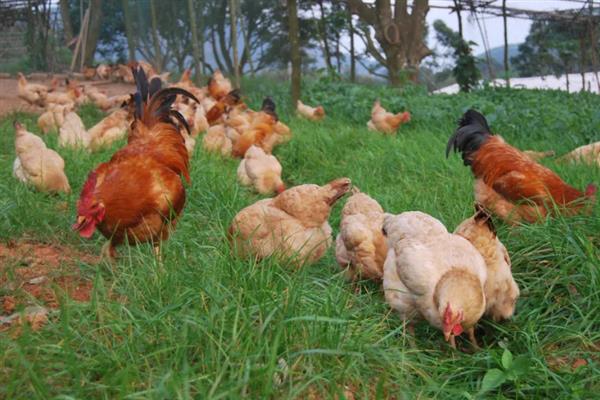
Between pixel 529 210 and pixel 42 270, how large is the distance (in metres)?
2.90

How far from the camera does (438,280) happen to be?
2426 mm

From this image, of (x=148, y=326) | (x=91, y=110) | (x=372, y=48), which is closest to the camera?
(x=148, y=326)

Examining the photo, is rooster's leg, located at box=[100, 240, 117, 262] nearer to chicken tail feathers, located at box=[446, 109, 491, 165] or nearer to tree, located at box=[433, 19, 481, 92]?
chicken tail feathers, located at box=[446, 109, 491, 165]

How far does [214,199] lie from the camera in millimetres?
4383

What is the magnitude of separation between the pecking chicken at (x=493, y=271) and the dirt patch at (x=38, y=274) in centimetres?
184

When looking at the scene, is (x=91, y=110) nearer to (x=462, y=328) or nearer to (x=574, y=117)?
(x=574, y=117)

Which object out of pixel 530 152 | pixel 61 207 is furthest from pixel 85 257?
pixel 530 152

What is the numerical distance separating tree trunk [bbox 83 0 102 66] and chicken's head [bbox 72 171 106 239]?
11422 millimetres

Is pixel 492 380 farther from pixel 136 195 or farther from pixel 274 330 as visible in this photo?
pixel 136 195

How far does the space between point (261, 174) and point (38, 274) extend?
244cm

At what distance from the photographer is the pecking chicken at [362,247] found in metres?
3.09

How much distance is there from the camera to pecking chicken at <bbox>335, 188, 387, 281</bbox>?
10.1 feet

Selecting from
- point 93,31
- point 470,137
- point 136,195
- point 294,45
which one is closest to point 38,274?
point 136,195

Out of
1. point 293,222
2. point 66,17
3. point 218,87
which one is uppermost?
point 66,17
